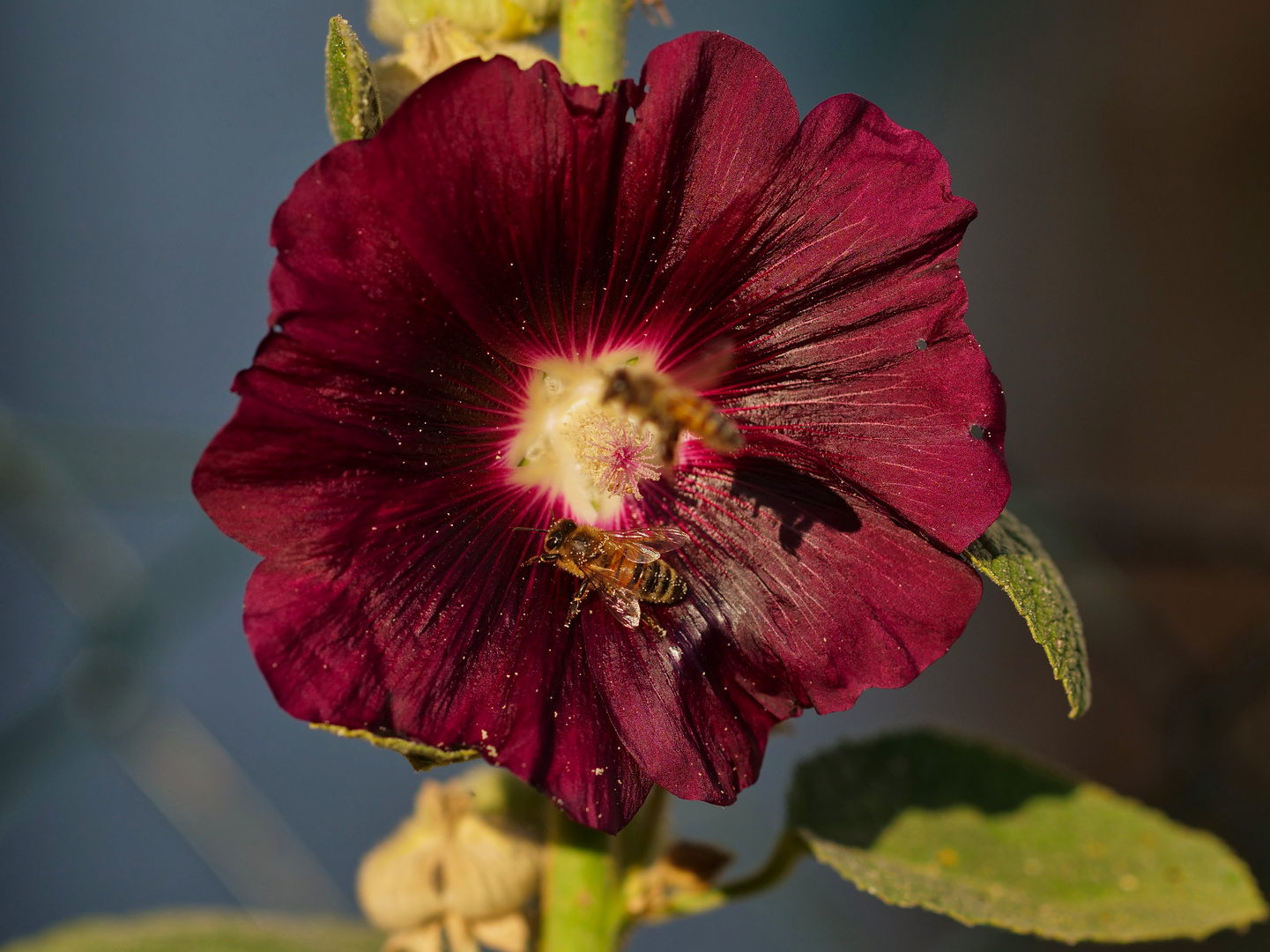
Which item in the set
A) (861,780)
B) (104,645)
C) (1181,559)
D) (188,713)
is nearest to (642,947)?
(188,713)

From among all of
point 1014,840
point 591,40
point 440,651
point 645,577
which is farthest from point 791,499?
point 1014,840

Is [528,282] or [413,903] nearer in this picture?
[528,282]

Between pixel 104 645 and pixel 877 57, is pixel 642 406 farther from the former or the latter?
pixel 877 57

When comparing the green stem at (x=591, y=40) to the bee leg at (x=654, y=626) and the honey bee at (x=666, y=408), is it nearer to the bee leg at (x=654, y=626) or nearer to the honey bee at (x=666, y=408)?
the honey bee at (x=666, y=408)

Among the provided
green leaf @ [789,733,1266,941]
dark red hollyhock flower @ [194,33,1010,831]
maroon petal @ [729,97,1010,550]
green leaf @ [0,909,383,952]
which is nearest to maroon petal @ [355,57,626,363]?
dark red hollyhock flower @ [194,33,1010,831]

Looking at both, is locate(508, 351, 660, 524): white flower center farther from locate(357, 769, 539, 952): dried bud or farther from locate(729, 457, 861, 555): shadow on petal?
locate(357, 769, 539, 952): dried bud

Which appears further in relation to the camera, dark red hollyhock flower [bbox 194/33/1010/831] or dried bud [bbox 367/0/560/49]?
dried bud [bbox 367/0/560/49]

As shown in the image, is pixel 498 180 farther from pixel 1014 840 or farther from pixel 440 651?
pixel 1014 840
